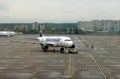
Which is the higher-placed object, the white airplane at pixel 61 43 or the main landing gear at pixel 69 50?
the white airplane at pixel 61 43

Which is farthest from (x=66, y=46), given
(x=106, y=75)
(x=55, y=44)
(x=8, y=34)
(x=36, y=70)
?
(x=8, y=34)

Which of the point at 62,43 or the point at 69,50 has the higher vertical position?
the point at 62,43

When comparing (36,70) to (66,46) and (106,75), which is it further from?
(66,46)

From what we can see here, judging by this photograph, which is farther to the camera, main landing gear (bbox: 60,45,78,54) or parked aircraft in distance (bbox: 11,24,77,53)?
parked aircraft in distance (bbox: 11,24,77,53)

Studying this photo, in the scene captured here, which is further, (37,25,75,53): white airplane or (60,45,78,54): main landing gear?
(37,25,75,53): white airplane

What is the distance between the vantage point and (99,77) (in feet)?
112

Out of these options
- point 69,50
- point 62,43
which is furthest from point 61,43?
point 69,50

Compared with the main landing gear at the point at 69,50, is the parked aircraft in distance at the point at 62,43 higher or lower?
higher

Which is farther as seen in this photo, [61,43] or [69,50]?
[69,50]

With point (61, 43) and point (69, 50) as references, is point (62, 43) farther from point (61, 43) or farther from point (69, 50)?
point (69, 50)

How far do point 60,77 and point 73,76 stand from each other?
61.6 inches

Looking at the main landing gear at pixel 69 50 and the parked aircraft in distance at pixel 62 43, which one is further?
the parked aircraft in distance at pixel 62 43

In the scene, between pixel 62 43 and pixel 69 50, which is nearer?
pixel 62 43

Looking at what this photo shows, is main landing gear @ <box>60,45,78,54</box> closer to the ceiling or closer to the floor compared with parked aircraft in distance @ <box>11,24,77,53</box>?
closer to the floor
